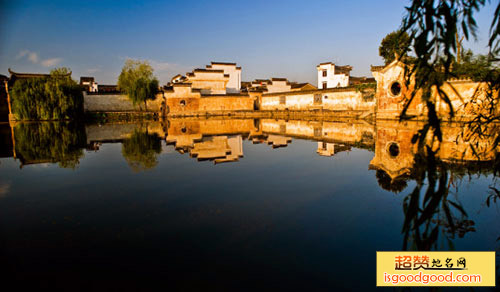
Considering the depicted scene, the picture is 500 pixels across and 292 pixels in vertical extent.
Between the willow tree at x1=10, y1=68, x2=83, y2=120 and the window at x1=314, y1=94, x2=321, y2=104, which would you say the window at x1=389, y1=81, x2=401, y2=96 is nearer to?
the window at x1=314, y1=94, x2=321, y2=104

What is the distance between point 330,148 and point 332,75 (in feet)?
117

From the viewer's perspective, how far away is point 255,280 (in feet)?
8.13

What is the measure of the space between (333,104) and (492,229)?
21.7 meters

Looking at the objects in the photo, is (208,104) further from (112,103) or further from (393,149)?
(393,149)

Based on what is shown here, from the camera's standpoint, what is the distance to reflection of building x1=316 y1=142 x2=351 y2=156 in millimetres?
9023

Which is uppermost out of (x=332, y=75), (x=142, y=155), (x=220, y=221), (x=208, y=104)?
(x=332, y=75)

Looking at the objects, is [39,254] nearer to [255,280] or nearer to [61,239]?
[61,239]

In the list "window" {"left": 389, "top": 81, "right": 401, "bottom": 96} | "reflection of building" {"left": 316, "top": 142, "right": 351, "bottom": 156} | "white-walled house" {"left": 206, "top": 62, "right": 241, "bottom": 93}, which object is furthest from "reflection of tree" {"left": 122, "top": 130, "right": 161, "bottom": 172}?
"white-walled house" {"left": 206, "top": 62, "right": 241, "bottom": 93}

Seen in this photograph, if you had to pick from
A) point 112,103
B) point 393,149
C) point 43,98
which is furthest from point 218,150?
point 112,103

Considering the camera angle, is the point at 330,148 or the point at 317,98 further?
the point at 317,98

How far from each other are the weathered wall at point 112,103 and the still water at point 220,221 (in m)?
24.8

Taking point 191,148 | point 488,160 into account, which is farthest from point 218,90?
point 488,160

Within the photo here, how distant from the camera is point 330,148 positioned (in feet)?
32.3

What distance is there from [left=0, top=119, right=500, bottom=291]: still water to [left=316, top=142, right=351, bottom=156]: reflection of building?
144cm
